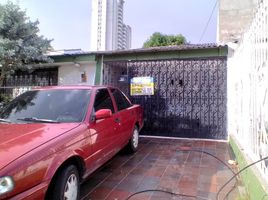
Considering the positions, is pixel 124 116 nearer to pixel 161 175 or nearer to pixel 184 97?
pixel 161 175

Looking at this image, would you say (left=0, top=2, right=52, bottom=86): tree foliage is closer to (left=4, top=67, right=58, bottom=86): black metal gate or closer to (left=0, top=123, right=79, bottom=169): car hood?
(left=4, top=67, right=58, bottom=86): black metal gate

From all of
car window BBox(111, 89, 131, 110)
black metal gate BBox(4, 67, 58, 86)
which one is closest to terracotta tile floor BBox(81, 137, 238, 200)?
car window BBox(111, 89, 131, 110)

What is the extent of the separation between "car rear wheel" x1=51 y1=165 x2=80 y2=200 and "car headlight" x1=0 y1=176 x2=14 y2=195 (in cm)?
65

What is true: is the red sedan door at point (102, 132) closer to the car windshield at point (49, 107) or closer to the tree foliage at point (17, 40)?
the car windshield at point (49, 107)

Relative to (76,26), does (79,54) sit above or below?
below

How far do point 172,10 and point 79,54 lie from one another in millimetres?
8097

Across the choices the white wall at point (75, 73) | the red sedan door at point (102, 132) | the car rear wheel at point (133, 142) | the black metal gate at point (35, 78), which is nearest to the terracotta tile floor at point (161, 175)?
the car rear wheel at point (133, 142)

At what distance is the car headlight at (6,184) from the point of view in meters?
2.23

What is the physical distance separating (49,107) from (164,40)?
19.2 m

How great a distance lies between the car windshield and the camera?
12.3 feet

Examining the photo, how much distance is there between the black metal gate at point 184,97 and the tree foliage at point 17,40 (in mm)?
2283

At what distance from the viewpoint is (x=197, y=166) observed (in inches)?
211

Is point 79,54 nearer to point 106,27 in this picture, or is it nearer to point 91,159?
point 91,159

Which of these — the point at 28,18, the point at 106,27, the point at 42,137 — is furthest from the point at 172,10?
the point at 42,137
